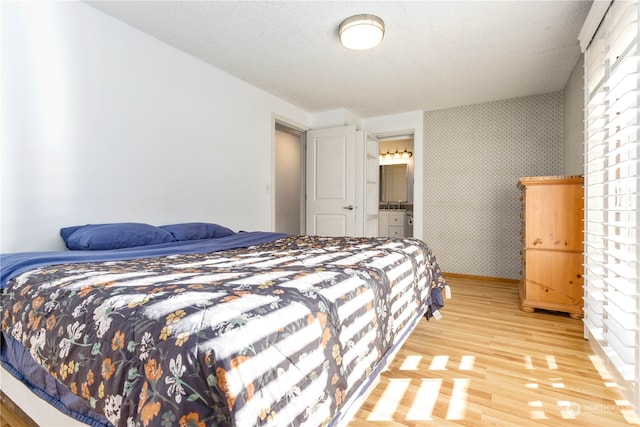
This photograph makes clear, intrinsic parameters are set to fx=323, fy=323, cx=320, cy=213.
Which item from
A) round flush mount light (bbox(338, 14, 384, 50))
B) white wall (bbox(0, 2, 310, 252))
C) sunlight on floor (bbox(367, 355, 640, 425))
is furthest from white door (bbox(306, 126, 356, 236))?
sunlight on floor (bbox(367, 355, 640, 425))

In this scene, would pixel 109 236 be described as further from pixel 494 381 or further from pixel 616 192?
pixel 616 192

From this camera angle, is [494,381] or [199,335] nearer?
[199,335]

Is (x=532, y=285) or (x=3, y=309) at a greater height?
(x=3, y=309)

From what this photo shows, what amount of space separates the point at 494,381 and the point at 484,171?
127 inches

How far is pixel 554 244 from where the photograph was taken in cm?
282

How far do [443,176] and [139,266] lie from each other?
13.7 ft

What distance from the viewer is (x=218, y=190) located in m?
3.29

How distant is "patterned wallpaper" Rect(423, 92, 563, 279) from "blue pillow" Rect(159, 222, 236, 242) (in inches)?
126

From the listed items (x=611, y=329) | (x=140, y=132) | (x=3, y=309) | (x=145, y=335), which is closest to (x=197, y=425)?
(x=145, y=335)

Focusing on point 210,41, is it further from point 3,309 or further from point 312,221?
point 312,221

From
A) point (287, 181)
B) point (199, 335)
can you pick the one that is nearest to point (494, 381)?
point (199, 335)

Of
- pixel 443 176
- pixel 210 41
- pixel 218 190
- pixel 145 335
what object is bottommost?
pixel 145 335

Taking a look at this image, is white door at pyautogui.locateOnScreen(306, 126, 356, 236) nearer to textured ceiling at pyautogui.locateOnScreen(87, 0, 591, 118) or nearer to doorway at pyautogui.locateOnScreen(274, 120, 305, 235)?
textured ceiling at pyautogui.locateOnScreen(87, 0, 591, 118)

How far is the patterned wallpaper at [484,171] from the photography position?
403 centimetres
